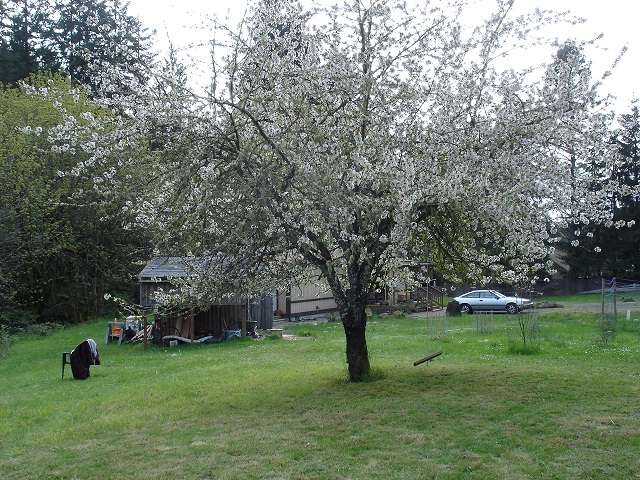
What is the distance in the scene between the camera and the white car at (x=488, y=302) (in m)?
27.8

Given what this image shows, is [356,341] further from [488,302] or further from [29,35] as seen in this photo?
[29,35]

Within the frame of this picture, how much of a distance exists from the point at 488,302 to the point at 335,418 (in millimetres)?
21762

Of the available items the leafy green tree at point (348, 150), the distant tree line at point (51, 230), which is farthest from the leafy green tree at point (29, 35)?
the leafy green tree at point (348, 150)

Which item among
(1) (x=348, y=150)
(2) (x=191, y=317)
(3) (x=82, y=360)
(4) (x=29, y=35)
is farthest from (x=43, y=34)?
(1) (x=348, y=150)

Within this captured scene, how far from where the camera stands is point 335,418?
7.89 meters

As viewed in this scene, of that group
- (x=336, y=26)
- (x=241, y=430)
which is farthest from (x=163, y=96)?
(x=241, y=430)

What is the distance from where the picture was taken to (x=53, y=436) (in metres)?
8.05

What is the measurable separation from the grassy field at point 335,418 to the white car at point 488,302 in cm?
1327

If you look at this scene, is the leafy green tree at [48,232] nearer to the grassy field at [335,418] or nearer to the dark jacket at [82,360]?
the dark jacket at [82,360]

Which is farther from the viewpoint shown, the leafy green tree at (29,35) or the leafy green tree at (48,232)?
the leafy green tree at (29,35)

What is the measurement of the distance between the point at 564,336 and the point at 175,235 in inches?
489

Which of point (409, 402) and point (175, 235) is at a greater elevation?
point (175, 235)

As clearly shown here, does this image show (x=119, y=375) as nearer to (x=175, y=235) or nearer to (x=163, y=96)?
(x=175, y=235)

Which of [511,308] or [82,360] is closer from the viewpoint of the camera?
[82,360]
